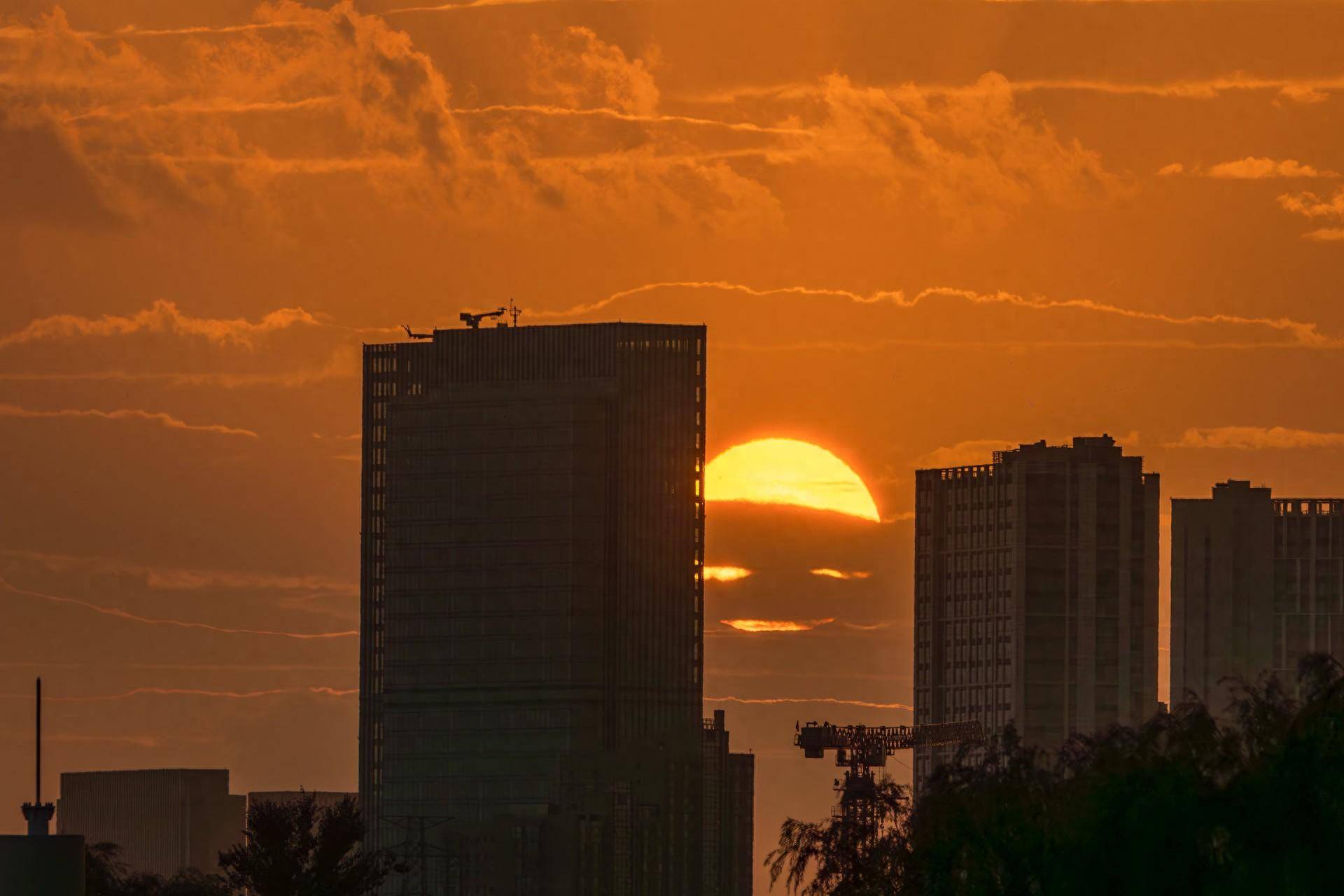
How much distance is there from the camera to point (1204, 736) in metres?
82.1

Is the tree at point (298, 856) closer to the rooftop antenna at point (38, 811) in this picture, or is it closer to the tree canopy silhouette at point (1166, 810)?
the tree canopy silhouette at point (1166, 810)

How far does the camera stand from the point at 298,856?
13662 centimetres

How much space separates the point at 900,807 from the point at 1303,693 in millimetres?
32616

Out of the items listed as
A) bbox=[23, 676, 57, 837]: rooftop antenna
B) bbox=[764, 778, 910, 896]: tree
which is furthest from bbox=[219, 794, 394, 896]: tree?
bbox=[23, 676, 57, 837]: rooftop antenna

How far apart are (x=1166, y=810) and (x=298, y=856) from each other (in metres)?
65.3

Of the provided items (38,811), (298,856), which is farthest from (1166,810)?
(298,856)

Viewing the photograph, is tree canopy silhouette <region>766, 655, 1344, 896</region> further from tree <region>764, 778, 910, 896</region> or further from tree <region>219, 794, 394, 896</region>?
tree <region>219, 794, 394, 896</region>

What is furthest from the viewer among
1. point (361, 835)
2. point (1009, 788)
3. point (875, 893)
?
point (361, 835)

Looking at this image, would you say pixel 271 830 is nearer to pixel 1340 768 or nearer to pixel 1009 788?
pixel 1009 788

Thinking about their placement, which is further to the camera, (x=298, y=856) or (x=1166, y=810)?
(x=298, y=856)

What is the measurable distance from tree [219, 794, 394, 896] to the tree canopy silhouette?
44.8 meters

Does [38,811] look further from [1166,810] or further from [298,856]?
[298,856]

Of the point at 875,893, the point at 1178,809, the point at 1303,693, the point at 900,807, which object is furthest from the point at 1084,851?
the point at 900,807

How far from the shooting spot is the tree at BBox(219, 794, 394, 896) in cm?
13500
